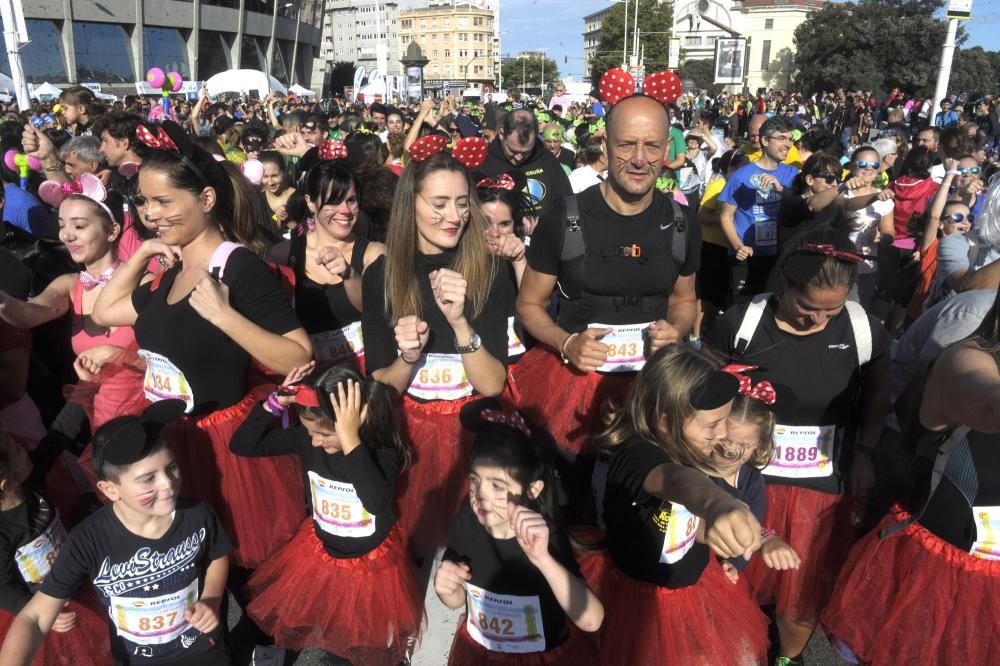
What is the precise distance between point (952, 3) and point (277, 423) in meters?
14.8

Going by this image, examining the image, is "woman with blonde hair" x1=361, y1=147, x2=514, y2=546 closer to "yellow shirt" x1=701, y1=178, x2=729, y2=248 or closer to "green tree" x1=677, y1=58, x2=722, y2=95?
"yellow shirt" x1=701, y1=178, x2=729, y2=248

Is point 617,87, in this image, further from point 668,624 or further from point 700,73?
point 700,73

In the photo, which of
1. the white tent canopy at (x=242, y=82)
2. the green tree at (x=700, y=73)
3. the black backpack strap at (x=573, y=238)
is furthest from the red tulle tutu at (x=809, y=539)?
the green tree at (x=700, y=73)

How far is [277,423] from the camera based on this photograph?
281 centimetres

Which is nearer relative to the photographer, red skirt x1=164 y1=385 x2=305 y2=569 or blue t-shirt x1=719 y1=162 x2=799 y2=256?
red skirt x1=164 y1=385 x2=305 y2=569

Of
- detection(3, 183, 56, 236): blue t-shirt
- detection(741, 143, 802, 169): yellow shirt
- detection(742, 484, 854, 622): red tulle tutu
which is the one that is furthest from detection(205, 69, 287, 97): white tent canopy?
detection(742, 484, 854, 622): red tulle tutu

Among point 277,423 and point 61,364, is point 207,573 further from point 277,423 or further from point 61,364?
point 61,364

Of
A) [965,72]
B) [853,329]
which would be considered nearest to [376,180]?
[853,329]

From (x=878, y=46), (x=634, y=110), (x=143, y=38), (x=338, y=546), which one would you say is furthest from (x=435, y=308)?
Result: (x=878, y=46)

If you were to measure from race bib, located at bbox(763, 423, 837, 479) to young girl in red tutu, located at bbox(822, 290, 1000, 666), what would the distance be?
0.34 m

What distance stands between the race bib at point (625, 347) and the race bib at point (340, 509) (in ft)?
3.77

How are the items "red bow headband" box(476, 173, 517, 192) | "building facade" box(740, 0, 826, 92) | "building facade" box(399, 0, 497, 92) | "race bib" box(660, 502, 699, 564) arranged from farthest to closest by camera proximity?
"building facade" box(399, 0, 497, 92)
"building facade" box(740, 0, 826, 92)
"red bow headband" box(476, 173, 517, 192)
"race bib" box(660, 502, 699, 564)

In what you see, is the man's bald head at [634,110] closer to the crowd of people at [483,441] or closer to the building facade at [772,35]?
the crowd of people at [483,441]

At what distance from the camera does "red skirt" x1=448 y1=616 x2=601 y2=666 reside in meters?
2.31
